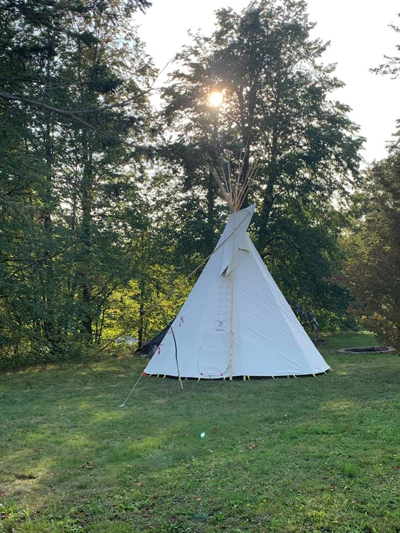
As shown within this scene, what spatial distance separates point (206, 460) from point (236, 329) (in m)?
5.09

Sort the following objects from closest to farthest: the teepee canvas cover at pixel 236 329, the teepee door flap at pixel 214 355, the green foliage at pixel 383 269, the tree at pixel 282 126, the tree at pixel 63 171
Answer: the tree at pixel 63 171 → the green foliage at pixel 383 269 → the teepee door flap at pixel 214 355 → the teepee canvas cover at pixel 236 329 → the tree at pixel 282 126

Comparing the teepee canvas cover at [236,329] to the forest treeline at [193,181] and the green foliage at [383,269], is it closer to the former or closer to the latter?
the green foliage at [383,269]

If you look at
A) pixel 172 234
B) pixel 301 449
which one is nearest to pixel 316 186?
pixel 172 234

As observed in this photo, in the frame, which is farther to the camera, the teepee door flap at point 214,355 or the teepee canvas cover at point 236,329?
the teepee canvas cover at point 236,329

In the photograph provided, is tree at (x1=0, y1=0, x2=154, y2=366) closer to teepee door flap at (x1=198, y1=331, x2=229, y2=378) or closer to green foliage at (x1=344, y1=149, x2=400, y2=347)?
teepee door flap at (x1=198, y1=331, x2=229, y2=378)

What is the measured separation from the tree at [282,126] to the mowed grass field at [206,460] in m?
9.08

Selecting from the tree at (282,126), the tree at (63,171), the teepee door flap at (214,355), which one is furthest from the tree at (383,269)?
the tree at (282,126)

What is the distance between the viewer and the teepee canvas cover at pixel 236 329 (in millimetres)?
9031

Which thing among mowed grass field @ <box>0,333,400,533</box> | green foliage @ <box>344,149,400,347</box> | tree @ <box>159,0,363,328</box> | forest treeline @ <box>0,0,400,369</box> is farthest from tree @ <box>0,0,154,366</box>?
green foliage @ <box>344,149,400,347</box>

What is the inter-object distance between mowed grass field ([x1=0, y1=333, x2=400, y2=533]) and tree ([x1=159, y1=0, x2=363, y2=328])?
358 inches

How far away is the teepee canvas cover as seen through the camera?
9.03m

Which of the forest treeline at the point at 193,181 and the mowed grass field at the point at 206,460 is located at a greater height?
the forest treeline at the point at 193,181

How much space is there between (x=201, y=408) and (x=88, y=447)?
212cm

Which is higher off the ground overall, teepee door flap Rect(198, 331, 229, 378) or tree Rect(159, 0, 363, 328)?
tree Rect(159, 0, 363, 328)
